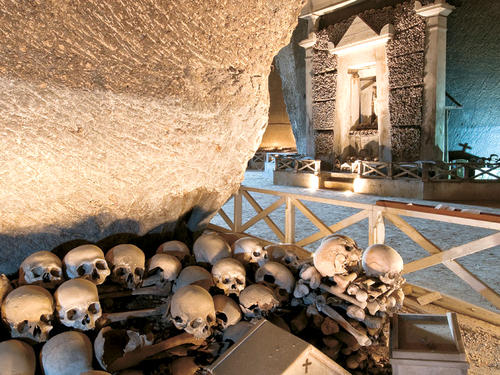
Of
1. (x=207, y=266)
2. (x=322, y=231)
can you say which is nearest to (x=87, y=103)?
(x=207, y=266)

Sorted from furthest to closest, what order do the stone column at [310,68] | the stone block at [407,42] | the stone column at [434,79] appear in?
the stone column at [310,68] → the stone block at [407,42] → the stone column at [434,79]

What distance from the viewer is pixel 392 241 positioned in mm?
5156

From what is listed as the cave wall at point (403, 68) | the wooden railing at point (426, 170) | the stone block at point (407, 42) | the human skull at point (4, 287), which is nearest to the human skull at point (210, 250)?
the human skull at point (4, 287)

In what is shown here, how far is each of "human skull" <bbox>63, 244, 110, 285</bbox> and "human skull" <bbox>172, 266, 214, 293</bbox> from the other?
0.44m

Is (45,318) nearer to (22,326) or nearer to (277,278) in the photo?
(22,326)

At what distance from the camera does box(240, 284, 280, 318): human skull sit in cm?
235

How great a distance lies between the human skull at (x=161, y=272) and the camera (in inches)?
104

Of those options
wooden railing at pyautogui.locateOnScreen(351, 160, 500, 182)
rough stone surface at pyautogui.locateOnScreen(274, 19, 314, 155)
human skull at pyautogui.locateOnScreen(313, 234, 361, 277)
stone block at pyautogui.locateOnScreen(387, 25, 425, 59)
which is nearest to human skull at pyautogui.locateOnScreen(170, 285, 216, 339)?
human skull at pyautogui.locateOnScreen(313, 234, 361, 277)

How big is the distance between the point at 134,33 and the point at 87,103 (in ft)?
1.49

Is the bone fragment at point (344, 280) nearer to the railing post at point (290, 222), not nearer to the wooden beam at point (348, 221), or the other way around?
the wooden beam at point (348, 221)

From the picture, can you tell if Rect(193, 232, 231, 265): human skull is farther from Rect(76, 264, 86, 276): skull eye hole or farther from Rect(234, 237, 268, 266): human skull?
Rect(76, 264, 86, 276): skull eye hole

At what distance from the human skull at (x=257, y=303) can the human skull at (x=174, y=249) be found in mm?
704

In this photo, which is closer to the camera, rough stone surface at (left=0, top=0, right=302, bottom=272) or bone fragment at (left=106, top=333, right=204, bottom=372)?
bone fragment at (left=106, top=333, right=204, bottom=372)

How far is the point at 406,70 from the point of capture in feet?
33.0
